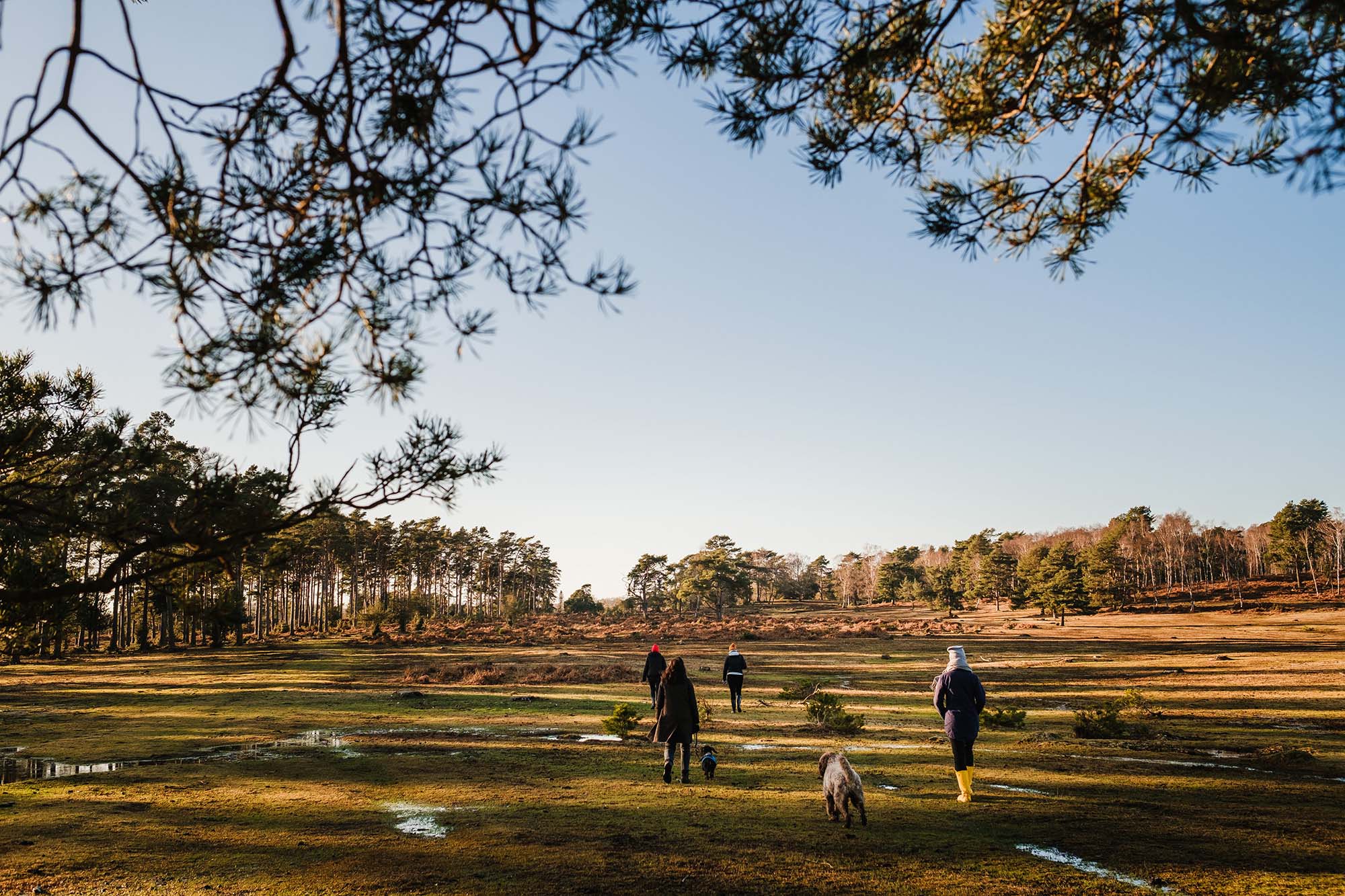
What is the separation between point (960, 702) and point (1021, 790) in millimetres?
1512

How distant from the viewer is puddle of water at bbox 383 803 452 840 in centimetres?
741

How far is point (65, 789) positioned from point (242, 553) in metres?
7.84

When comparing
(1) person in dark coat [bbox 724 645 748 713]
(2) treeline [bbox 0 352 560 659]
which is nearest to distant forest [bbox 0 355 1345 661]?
(2) treeline [bbox 0 352 560 659]

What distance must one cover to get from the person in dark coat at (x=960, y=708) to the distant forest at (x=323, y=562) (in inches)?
246

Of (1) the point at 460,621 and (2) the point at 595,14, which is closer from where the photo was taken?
(2) the point at 595,14

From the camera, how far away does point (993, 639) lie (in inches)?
1863

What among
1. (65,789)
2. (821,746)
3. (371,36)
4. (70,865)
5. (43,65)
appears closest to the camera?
(43,65)

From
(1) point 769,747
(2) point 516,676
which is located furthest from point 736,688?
(2) point 516,676

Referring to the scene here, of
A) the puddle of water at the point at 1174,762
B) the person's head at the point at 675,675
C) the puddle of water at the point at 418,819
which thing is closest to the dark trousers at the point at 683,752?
the person's head at the point at 675,675

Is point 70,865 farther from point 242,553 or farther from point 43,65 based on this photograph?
point 43,65

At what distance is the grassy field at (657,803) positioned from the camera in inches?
236

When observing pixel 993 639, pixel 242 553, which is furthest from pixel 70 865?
pixel 993 639

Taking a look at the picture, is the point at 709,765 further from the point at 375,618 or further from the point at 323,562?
the point at 323,562

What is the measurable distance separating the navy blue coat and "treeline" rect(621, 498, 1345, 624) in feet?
207
